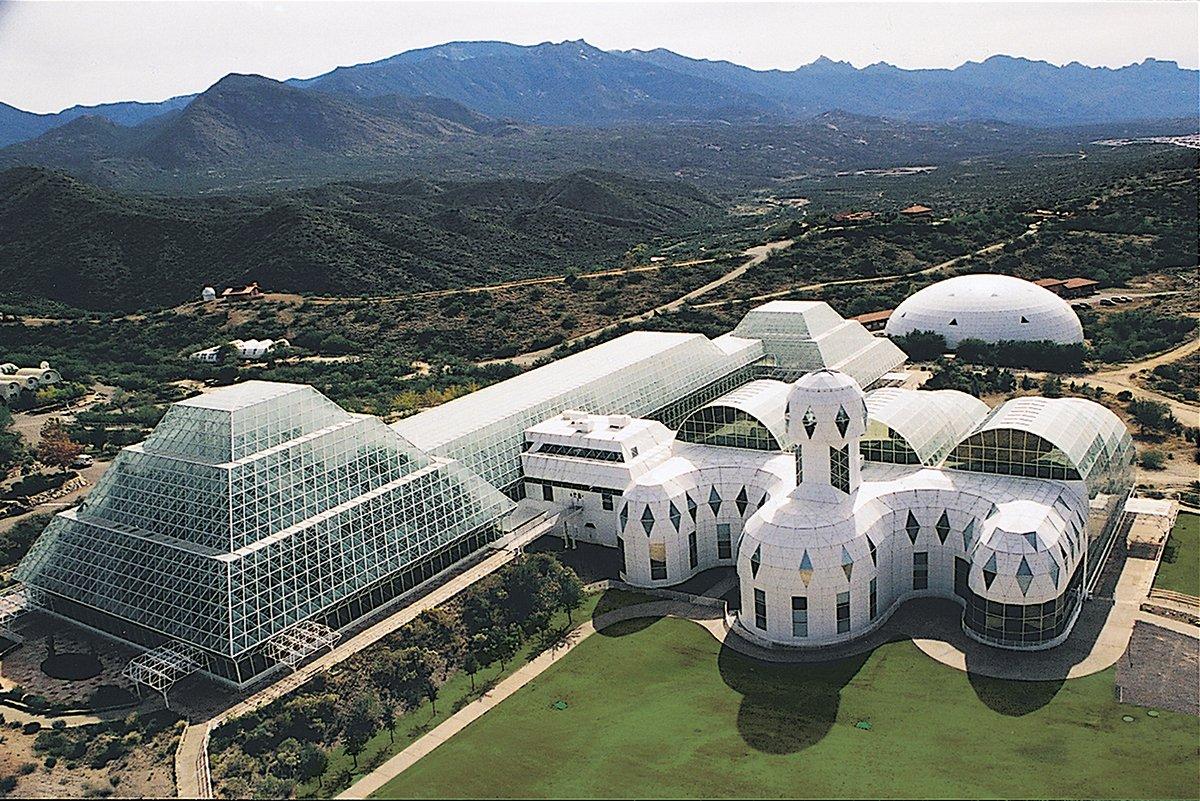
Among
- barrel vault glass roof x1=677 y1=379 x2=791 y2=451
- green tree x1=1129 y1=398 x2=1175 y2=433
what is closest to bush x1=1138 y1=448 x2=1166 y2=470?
green tree x1=1129 y1=398 x2=1175 y2=433

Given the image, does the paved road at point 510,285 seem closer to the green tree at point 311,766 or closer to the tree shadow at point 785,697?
the tree shadow at point 785,697

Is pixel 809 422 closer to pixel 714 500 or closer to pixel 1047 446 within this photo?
pixel 714 500

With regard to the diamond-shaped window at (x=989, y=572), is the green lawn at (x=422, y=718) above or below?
below

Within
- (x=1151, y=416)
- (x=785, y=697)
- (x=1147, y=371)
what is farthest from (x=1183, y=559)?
(x=1147, y=371)

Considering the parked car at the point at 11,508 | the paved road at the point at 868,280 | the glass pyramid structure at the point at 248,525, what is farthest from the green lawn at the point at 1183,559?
the parked car at the point at 11,508

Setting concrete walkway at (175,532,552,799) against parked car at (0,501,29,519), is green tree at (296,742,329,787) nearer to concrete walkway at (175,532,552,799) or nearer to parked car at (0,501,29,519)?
concrete walkway at (175,532,552,799)

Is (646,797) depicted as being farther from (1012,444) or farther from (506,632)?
(1012,444)
